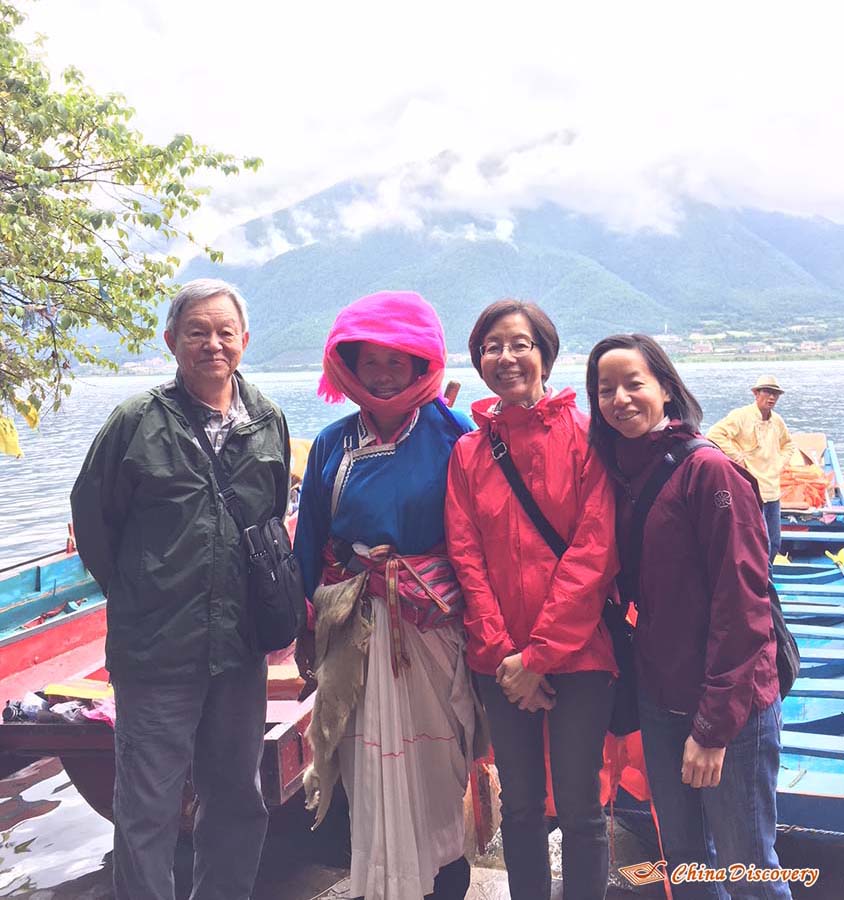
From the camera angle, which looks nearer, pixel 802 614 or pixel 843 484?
pixel 802 614

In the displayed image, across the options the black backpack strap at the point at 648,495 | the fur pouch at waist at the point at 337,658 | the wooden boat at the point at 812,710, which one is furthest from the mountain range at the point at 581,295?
the black backpack strap at the point at 648,495

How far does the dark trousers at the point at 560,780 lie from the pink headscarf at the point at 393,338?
0.82 metres

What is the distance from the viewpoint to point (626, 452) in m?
2.01

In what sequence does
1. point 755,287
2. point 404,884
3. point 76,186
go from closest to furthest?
1. point 404,884
2. point 76,186
3. point 755,287

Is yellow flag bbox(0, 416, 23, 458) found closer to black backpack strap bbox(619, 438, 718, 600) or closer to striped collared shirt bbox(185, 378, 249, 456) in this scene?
striped collared shirt bbox(185, 378, 249, 456)

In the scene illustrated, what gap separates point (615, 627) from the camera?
212 cm

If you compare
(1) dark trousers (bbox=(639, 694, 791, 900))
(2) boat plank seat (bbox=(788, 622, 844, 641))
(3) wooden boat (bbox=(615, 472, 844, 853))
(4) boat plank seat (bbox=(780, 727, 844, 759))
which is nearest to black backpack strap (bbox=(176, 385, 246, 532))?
(1) dark trousers (bbox=(639, 694, 791, 900))

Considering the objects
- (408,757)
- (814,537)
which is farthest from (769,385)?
(408,757)

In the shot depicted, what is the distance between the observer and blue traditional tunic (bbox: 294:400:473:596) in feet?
7.20

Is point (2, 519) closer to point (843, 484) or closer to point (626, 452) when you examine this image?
point (843, 484)

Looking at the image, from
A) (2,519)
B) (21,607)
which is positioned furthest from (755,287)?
(21,607)

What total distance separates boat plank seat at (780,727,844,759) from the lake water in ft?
7.77

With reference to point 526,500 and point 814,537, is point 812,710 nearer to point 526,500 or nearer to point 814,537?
point 526,500

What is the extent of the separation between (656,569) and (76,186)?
6164 millimetres
